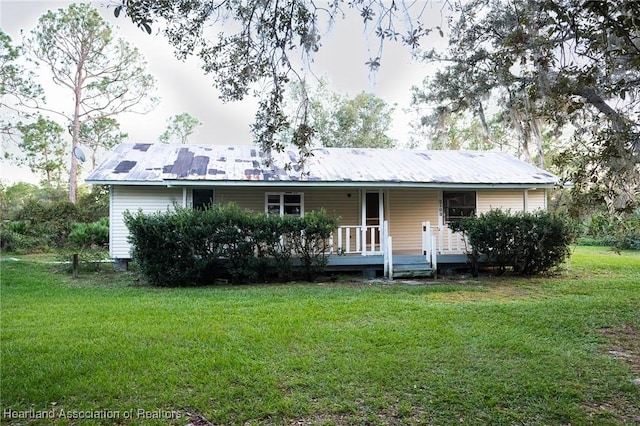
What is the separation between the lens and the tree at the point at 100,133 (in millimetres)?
25578

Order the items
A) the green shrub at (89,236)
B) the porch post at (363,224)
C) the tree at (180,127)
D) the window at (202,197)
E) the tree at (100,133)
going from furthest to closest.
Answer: the tree at (180,127) → the tree at (100,133) → the green shrub at (89,236) → the window at (202,197) → the porch post at (363,224)

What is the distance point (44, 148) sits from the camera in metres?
25.6

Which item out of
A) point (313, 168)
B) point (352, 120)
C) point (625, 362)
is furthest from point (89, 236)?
point (352, 120)

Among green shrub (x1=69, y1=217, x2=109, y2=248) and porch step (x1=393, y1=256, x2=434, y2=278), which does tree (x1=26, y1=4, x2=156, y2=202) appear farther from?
porch step (x1=393, y1=256, x2=434, y2=278)

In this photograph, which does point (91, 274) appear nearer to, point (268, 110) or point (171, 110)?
point (268, 110)

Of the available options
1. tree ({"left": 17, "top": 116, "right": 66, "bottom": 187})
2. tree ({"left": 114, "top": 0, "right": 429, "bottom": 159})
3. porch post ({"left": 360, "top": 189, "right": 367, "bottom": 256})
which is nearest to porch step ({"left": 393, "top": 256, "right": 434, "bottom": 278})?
porch post ({"left": 360, "top": 189, "right": 367, "bottom": 256})

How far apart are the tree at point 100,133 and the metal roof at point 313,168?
41.8ft

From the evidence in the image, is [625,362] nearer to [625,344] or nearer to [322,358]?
[625,344]

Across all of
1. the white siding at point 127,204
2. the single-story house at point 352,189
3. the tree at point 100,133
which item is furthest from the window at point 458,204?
the tree at point 100,133

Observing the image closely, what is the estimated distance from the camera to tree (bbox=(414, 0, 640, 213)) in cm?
404

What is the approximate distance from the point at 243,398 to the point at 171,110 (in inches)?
1199

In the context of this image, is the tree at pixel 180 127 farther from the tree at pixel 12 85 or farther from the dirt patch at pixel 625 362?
the dirt patch at pixel 625 362

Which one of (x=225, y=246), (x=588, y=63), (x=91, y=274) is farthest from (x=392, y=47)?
(x=91, y=274)

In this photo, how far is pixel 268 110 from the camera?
503 cm
